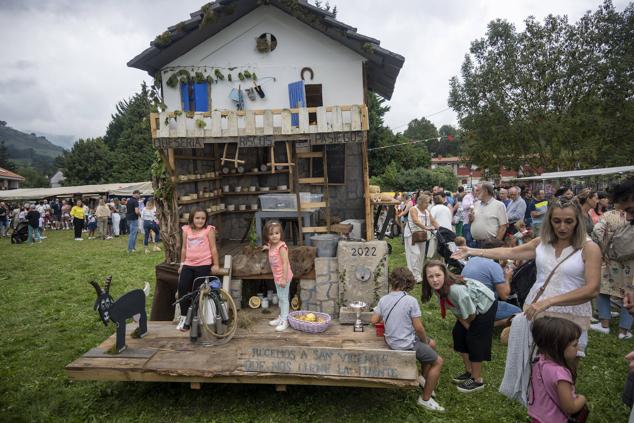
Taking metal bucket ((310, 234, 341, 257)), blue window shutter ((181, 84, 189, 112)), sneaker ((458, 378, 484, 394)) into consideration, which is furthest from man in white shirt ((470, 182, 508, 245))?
blue window shutter ((181, 84, 189, 112))

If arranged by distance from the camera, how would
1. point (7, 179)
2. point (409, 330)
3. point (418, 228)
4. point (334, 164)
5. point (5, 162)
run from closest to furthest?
1. point (409, 330)
2. point (418, 228)
3. point (334, 164)
4. point (7, 179)
5. point (5, 162)

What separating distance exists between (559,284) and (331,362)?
2.19 metres

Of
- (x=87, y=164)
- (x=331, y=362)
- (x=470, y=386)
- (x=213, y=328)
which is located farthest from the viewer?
(x=87, y=164)

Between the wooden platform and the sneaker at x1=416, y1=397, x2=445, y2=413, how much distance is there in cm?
43

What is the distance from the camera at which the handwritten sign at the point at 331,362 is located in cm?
381

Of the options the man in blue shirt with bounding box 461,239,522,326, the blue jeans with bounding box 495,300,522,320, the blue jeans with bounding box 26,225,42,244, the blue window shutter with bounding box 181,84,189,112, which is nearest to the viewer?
the man in blue shirt with bounding box 461,239,522,326

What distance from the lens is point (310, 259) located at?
602 cm

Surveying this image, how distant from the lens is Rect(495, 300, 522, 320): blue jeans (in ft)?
18.1

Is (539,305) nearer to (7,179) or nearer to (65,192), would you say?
(65,192)

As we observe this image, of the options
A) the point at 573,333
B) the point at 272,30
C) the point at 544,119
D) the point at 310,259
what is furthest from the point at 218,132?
the point at 544,119

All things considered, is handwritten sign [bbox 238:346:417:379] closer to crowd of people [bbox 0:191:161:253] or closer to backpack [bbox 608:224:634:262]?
backpack [bbox 608:224:634:262]

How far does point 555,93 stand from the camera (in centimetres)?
2347

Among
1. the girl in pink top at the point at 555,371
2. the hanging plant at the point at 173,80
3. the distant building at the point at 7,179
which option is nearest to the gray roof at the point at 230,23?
the hanging plant at the point at 173,80

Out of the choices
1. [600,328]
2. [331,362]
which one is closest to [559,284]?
[331,362]
